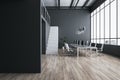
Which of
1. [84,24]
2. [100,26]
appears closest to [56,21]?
[84,24]

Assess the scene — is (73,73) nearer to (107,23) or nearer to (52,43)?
(52,43)

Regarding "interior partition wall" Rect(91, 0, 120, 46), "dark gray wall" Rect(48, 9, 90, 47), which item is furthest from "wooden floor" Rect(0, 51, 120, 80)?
"dark gray wall" Rect(48, 9, 90, 47)

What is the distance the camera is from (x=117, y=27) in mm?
11680

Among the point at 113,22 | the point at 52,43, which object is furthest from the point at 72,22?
the point at 113,22

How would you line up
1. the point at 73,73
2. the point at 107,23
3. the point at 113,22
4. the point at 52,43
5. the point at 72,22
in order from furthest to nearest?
the point at 72,22
the point at 107,23
the point at 52,43
the point at 113,22
the point at 73,73
